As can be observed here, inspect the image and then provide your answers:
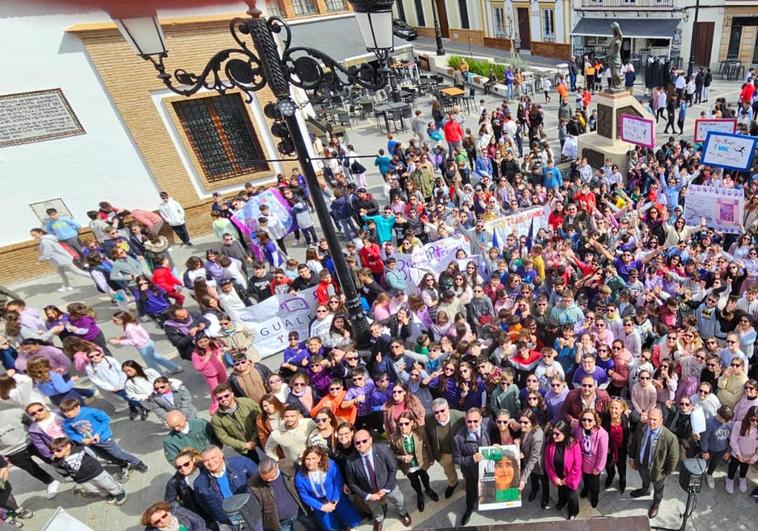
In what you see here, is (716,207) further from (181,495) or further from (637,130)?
(181,495)

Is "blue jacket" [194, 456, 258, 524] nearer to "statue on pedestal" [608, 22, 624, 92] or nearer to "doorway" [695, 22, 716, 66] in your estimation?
"statue on pedestal" [608, 22, 624, 92]

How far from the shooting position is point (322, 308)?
22.4 ft

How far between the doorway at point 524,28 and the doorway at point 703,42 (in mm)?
10501

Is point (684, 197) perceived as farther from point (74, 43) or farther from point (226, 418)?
point (74, 43)

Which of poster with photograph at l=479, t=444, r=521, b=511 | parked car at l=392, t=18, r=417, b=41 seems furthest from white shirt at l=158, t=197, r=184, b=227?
parked car at l=392, t=18, r=417, b=41

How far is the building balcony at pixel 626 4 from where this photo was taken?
950 inches

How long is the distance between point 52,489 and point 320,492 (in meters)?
3.86

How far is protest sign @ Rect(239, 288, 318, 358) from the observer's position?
305 inches

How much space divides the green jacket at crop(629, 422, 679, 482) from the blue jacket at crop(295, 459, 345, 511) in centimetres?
315

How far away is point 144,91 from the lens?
36.8 ft

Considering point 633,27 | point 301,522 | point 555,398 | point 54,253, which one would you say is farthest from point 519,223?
point 633,27

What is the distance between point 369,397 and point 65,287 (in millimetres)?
8657

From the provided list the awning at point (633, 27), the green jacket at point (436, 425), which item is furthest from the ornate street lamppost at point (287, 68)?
the awning at point (633, 27)

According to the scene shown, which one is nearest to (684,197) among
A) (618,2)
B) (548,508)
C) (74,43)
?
(548,508)
